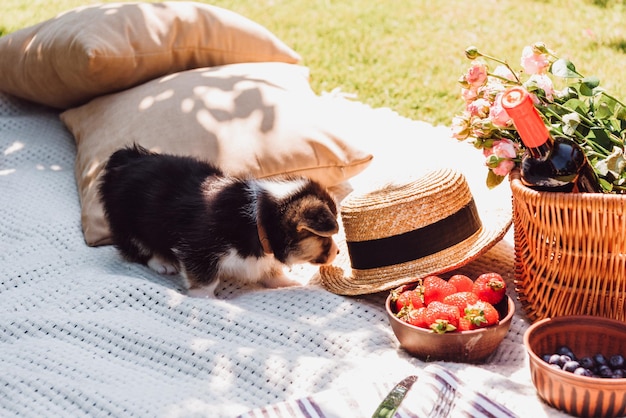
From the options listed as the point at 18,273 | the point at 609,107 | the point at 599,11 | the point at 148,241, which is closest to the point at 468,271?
the point at 609,107

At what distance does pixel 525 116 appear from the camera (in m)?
2.59

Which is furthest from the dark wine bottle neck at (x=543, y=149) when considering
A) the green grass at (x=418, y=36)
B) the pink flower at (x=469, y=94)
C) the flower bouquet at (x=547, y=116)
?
the green grass at (x=418, y=36)

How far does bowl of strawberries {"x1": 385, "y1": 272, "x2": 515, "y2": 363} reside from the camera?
9.27ft

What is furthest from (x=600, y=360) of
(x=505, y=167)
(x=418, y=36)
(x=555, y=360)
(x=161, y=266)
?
(x=418, y=36)

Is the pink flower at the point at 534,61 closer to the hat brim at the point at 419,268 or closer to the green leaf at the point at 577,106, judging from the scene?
the green leaf at the point at 577,106

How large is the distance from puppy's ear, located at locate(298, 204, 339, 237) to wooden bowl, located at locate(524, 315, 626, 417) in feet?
3.09

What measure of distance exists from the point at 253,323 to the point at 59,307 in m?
0.82

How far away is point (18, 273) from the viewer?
11.7ft

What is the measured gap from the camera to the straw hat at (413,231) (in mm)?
3266

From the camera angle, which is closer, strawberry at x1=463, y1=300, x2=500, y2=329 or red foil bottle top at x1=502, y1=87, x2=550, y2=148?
red foil bottle top at x1=502, y1=87, x2=550, y2=148

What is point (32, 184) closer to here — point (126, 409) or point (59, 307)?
point (59, 307)

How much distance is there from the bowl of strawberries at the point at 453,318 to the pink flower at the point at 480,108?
64 cm

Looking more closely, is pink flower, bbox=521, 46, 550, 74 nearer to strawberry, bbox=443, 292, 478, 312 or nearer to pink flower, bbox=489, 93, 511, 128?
pink flower, bbox=489, 93, 511, 128

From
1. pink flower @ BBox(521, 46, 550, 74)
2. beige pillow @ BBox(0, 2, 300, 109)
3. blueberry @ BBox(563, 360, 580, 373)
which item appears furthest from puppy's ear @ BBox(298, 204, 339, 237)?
beige pillow @ BBox(0, 2, 300, 109)
